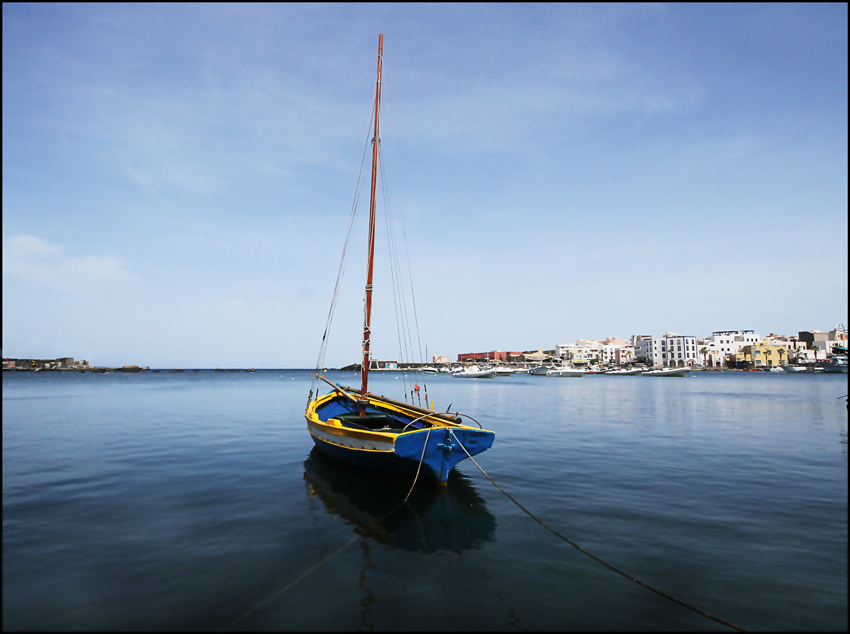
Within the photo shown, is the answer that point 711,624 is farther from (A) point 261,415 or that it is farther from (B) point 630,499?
(A) point 261,415

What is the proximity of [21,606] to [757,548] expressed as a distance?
14615 millimetres

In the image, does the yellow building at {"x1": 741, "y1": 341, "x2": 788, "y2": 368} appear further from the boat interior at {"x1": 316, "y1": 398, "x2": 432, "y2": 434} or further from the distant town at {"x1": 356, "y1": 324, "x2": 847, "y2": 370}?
the boat interior at {"x1": 316, "y1": 398, "x2": 432, "y2": 434}

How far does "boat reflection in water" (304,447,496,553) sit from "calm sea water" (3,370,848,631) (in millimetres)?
78

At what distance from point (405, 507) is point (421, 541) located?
2542 millimetres

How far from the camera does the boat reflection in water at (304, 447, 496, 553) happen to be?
34.6ft

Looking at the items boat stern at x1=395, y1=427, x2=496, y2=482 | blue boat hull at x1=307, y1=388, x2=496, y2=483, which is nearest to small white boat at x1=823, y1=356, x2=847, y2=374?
boat stern at x1=395, y1=427, x2=496, y2=482

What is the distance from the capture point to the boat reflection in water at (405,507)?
10.5 m

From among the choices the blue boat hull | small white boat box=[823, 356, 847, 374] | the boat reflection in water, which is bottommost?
small white boat box=[823, 356, 847, 374]

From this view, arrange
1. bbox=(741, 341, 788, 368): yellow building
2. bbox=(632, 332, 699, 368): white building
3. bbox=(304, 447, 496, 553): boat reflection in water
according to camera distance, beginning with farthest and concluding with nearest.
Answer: bbox=(632, 332, 699, 368): white building, bbox=(741, 341, 788, 368): yellow building, bbox=(304, 447, 496, 553): boat reflection in water

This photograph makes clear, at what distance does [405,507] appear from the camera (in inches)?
505

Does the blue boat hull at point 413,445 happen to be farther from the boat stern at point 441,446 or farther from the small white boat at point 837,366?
the small white boat at point 837,366

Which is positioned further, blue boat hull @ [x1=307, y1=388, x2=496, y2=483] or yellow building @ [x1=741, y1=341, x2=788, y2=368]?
yellow building @ [x1=741, y1=341, x2=788, y2=368]

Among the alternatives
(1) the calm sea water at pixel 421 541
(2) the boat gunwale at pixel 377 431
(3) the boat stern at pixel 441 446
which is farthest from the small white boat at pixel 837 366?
(3) the boat stern at pixel 441 446

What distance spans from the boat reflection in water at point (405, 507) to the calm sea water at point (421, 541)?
8 cm
